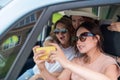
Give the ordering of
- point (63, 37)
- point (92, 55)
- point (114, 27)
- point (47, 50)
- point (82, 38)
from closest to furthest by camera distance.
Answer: point (47, 50) < point (82, 38) < point (92, 55) < point (114, 27) < point (63, 37)

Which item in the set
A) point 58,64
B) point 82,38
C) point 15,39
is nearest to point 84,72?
point 82,38

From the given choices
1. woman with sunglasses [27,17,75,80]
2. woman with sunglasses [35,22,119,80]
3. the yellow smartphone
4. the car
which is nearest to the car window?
the car

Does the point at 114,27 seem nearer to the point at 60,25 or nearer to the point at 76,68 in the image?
the point at 60,25

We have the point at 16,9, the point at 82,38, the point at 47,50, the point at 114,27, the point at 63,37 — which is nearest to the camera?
the point at 16,9

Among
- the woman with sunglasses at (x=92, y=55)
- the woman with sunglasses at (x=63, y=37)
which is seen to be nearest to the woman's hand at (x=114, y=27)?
the woman with sunglasses at (x=92, y=55)

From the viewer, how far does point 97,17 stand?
10.5 ft

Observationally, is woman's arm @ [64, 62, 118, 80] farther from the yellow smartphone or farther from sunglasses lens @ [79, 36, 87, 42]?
sunglasses lens @ [79, 36, 87, 42]

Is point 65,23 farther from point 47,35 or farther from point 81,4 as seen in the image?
point 81,4

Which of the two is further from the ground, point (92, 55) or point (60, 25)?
point (60, 25)

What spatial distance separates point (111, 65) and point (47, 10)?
0.84 m

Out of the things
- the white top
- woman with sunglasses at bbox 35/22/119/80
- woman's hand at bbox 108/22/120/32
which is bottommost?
the white top

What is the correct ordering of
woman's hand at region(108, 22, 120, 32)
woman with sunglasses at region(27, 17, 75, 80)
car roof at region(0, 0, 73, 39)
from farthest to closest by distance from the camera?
woman with sunglasses at region(27, 17, 75, 80), woman's hand at region(108, 22, 120, 32), car roof at region(0, 0, 73, 39)

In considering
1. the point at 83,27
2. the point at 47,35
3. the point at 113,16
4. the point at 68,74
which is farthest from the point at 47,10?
the point at 47,35

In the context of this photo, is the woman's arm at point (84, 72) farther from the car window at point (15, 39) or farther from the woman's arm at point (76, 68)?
the car window at point (15, 39)
